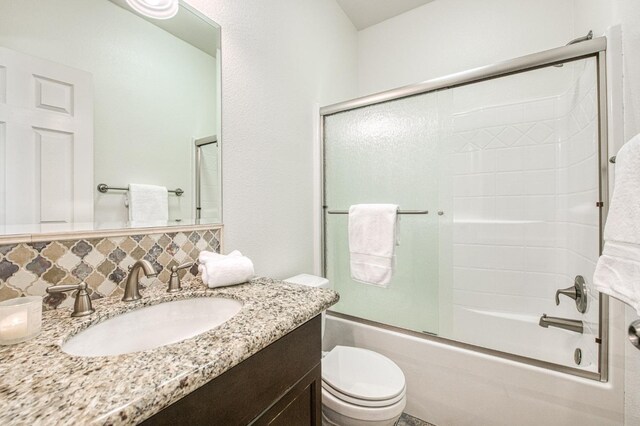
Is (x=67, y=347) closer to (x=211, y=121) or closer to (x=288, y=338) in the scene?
(x=288, y=338)

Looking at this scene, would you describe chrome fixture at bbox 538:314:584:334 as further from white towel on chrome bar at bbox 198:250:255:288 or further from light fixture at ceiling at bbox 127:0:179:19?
light fixture at ceiling at bbox 127:0:179:19

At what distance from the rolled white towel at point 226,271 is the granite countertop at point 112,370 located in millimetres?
221

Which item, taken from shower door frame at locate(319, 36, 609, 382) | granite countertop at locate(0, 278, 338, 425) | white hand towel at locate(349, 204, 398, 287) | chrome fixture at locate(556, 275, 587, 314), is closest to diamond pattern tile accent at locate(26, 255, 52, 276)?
granite countertop at locate(0, 278, 338, 425)

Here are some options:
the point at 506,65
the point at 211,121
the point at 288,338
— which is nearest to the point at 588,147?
the point at 506,65

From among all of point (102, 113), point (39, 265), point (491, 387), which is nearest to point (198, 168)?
point (102, 113)

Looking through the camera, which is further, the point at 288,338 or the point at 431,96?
the point at 431,96

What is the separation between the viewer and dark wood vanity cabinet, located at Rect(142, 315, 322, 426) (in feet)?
1.60

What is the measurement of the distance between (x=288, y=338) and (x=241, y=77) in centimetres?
112

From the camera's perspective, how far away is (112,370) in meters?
0.46

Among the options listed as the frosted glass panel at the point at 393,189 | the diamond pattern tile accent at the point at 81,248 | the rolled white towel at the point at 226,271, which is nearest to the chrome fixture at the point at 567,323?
the frosted glass panel at the point at 393,189

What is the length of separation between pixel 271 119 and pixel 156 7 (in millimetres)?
613

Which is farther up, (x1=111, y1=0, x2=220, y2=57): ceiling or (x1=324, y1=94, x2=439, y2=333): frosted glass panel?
(x1=111, y1=0, x2=220, y2=57): ceiling

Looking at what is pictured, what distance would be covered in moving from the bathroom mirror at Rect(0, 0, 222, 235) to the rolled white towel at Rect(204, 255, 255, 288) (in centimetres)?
24

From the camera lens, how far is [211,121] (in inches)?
44.9
